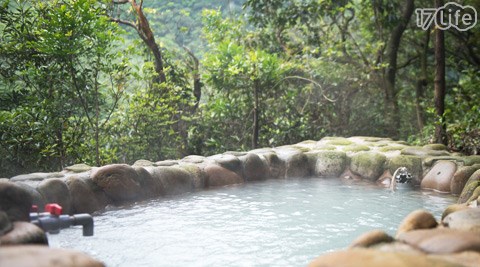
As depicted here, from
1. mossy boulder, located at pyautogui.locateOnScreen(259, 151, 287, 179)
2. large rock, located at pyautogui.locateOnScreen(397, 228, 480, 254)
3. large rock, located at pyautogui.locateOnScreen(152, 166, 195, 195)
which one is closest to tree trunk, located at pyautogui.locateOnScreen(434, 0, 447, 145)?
mossy boulder, located at pyautogui.locateOnScreen(259, 151, 287, 179)

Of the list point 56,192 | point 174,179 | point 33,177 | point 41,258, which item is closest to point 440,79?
point 174,179

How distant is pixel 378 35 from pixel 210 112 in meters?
4.51

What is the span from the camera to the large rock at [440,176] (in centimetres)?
568

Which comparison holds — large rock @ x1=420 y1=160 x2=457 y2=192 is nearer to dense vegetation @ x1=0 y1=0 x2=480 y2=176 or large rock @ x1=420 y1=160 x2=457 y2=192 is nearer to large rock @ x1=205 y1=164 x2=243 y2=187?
dense vegetation @ x1=0 y1=0 x2=480 y2=176

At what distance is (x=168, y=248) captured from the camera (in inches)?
135

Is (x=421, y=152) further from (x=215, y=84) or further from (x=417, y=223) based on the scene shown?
(x=417, y=223)

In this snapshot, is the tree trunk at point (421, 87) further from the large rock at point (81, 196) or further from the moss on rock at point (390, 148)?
the large rock at point (81, 196)

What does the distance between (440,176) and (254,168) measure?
250cm

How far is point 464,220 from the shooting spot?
2.63 m

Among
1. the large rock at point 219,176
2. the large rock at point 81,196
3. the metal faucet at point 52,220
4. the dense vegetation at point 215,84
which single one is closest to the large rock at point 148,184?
the large rock at point 81,196

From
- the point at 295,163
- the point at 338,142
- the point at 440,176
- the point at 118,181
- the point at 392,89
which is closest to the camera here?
the point at 118,181

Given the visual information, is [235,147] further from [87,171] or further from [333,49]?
[87,171]

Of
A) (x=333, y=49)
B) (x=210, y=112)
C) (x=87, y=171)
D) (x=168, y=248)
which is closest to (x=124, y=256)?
(x=168, y=248)

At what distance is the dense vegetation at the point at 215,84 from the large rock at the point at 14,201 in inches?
95.8
